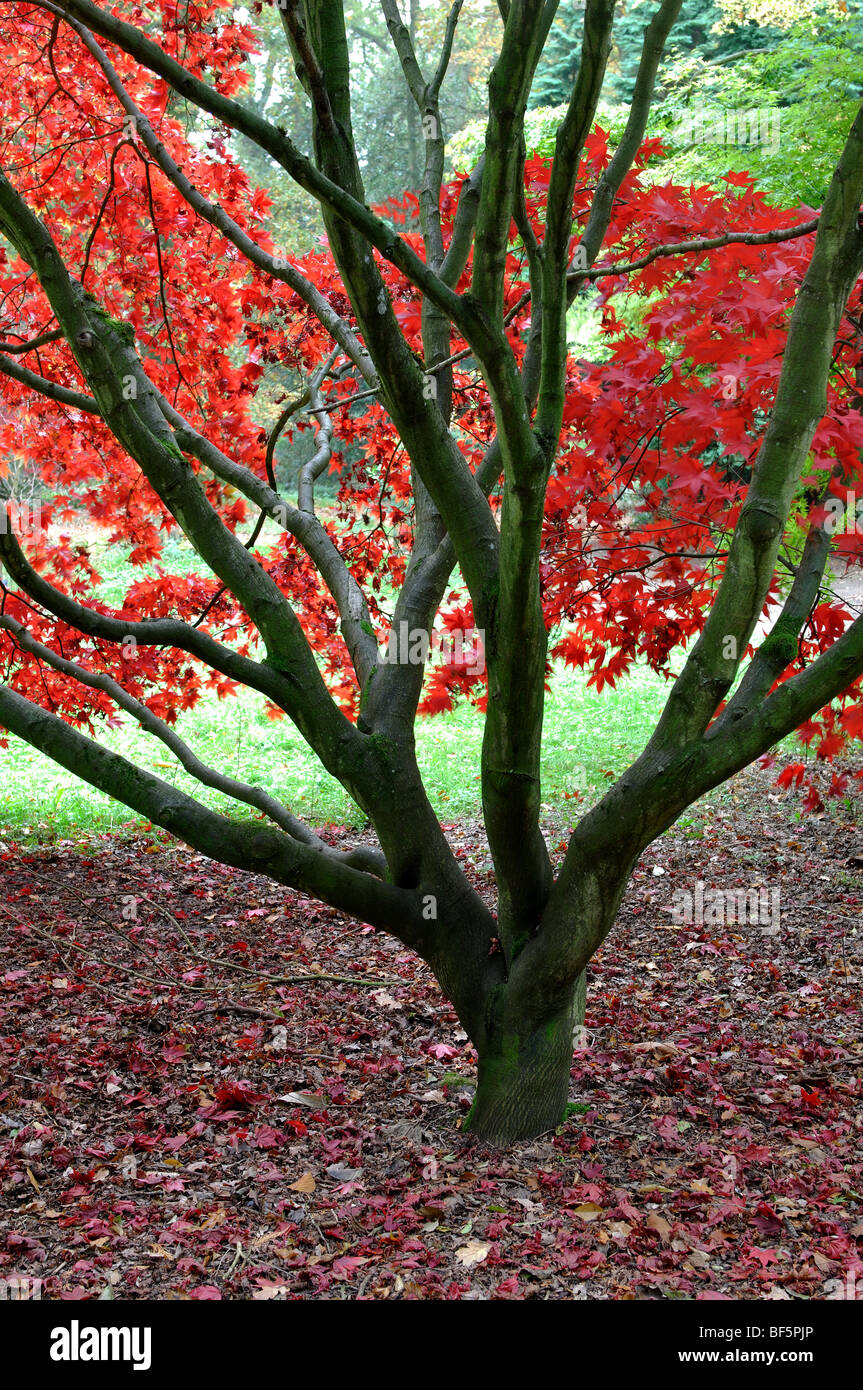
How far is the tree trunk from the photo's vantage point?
3014 millimetres

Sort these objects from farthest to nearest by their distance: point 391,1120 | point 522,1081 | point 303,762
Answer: point 303,762 → point 391,1120 → point 522,1081

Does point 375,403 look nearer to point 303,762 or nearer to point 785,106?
point 303,762

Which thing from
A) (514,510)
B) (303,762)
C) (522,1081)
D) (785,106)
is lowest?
(522,1081)

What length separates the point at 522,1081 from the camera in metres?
3.02

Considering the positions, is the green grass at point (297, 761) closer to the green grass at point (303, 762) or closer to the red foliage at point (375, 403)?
the green grass at point (303, 762)

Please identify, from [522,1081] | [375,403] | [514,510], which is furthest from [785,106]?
[522,1081]

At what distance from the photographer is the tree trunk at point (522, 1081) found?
3014 mm

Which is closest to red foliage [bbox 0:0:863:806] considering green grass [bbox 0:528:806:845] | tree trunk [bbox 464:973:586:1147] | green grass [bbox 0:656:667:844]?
tree trunk [bbox 464:973:586:1147]

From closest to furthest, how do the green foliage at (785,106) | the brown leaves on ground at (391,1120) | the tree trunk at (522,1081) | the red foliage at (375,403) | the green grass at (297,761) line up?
the brown leaves on ground at (391,1120) < the tree trunk at (522,1081) < the red foliage at (375,403) < the green foliage at (785,106) < the green grass at (297,761)

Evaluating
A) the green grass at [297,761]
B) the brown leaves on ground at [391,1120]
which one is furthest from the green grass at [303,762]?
the brown leaves on ground at [391,1120]
